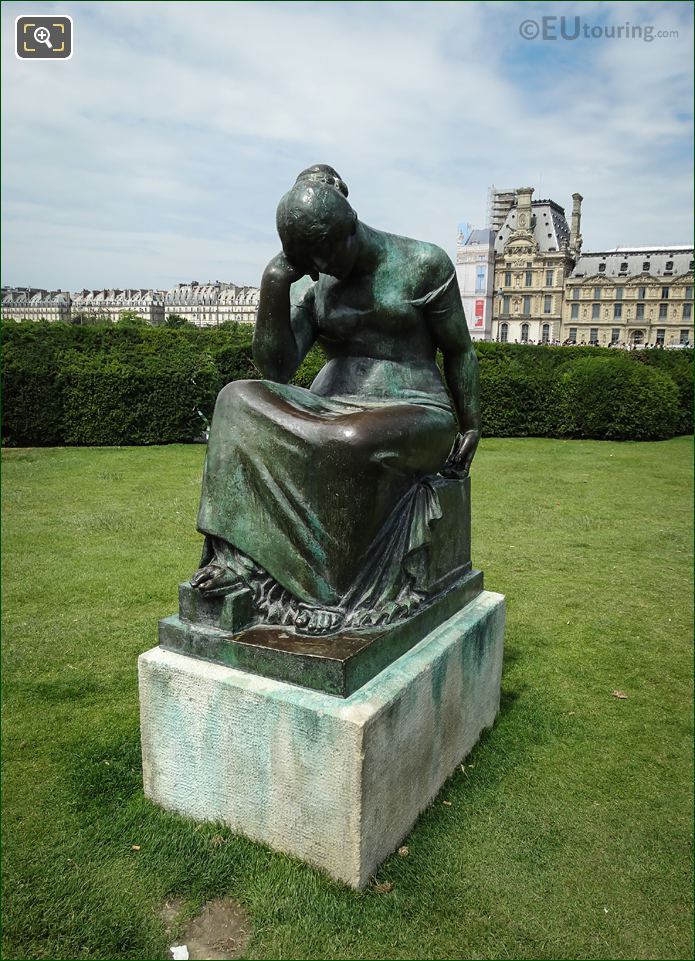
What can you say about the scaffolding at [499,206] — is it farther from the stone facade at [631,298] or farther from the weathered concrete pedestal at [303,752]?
the weathered concrete pedestal at [303,752]

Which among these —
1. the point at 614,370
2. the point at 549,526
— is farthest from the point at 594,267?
the point at 549,526

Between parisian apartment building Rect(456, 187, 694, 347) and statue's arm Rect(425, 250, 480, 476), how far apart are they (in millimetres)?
63428

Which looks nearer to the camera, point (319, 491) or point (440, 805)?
point (319, 491)

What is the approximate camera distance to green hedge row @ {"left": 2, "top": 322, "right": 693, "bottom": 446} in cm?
1298

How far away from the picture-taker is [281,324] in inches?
115

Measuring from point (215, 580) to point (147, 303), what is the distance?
93068 mm

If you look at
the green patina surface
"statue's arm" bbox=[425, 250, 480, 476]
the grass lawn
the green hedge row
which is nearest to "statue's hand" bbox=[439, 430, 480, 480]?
"statue's arm" bbox=[425, 250, 480, 476]

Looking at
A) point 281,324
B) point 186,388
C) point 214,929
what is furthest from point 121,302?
point 214,929

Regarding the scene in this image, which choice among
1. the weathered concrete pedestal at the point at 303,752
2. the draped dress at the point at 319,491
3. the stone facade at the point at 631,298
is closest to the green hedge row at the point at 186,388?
the draped dress at the point at 319,491

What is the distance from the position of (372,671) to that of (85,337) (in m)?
16.1

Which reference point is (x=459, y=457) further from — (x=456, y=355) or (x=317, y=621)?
(x=317, y=621)

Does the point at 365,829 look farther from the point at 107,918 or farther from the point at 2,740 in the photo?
the point at 2,740

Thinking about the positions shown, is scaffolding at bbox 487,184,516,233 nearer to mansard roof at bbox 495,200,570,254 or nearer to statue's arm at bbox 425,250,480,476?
mansard roof at bbox 495,200,570,254

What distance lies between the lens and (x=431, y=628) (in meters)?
3.03
